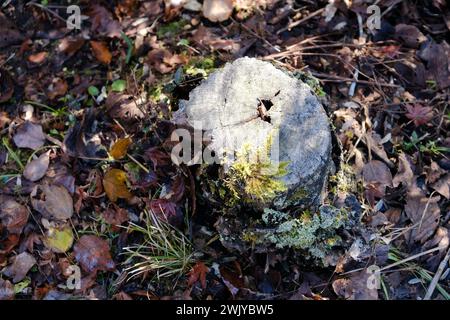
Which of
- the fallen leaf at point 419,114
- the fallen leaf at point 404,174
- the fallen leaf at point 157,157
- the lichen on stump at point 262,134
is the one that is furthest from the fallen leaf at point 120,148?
the fallen leaf at point 419,114

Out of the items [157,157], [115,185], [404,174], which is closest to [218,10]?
[157,157]

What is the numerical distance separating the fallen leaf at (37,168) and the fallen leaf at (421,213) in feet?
6.52

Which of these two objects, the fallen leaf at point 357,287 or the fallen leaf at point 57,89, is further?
the fallen leaf at point 57,89

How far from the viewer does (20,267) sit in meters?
2.60

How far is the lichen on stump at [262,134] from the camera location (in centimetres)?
212

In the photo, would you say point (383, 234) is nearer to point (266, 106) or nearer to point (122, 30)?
point (266, 106)

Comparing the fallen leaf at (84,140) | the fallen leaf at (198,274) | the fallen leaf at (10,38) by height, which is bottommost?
the fallen leaf at (198,274)

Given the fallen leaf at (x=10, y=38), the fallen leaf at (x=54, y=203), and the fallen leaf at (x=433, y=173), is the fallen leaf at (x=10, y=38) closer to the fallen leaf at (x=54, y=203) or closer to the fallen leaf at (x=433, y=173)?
the fallen leaf at (x=54, y=203)

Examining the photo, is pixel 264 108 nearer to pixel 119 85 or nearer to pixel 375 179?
pixel 375 179

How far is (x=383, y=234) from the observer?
260cm

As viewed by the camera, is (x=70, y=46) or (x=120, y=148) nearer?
(x=120, y=148)

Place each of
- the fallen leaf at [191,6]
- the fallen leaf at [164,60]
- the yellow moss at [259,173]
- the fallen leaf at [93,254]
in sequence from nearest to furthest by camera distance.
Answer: the yellow moss at [259,173] → the fallen leaf at [93,254] → the fallen leaf at [164,60] → the fallen leaf at [191,6]

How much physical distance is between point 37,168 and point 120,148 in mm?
493
